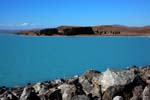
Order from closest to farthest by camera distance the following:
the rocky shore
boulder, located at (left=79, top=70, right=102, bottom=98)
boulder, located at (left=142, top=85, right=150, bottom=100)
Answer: boulder, located at (left=142, top=85, right=150, bottom=100) < the rocky shore < boulder, located at (left=79, top=70, right=102, bottom=98)

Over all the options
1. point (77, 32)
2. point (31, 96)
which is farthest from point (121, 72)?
point (77, 32)

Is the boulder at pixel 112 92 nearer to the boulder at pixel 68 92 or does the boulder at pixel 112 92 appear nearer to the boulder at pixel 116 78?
the boulder at pixel 116 78

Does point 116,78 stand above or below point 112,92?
above

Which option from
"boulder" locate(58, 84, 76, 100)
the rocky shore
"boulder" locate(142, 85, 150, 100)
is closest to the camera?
"boulder" locate(142, 85, 150, 100)

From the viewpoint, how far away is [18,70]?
67.9 feet

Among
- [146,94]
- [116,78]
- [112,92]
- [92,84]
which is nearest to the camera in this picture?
[146,94]

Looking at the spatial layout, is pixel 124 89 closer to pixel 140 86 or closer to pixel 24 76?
pixel 140 86

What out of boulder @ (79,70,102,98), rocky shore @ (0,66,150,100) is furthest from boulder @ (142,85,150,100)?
boulder @ (79,70,102,98)

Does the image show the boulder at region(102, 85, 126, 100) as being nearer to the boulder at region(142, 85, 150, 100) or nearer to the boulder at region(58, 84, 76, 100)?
the boulder at region(142, 85, 150, 100)

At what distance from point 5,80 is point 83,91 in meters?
9.16

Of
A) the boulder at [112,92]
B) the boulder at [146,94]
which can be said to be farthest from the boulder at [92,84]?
the boulder at [146,94]

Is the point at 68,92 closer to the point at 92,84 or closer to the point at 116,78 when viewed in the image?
the point at 92,84

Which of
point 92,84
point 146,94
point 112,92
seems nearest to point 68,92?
point 92,84

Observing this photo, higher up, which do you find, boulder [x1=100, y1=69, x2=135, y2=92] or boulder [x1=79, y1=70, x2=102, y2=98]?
boulder [x1=100, y1=69, x2=135, y2=92]
